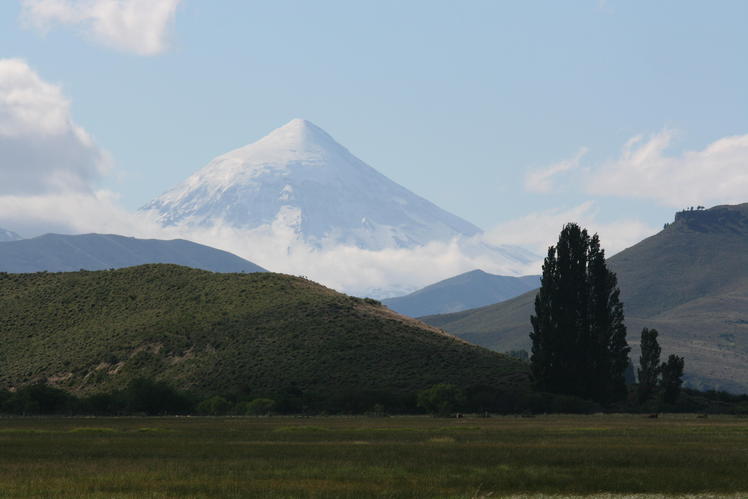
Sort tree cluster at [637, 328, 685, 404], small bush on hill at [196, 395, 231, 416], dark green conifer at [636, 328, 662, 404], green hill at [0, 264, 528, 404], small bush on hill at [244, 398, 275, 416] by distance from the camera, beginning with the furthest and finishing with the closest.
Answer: green hill at [0, 264, 528, 404] → dark green conifer at [636, 328, 662, 404] → tree cluster at [637, 328, 685, 404] → small bush on hill at [244, 398, 275, 416] → small bush on hill at [196, 395, 231, 416]

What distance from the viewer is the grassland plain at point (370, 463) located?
3450 cm

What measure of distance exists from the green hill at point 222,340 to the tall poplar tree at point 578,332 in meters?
11.9

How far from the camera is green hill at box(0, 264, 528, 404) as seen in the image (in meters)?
128

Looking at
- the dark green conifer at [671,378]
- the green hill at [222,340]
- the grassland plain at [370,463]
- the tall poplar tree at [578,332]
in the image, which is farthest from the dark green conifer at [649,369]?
the grassland plain at [370,463]

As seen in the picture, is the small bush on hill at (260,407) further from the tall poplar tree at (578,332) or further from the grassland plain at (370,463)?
the grassland plain at (370,463)

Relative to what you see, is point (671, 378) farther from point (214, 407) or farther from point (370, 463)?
point (370, 463)

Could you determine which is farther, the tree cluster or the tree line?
the tree cluster

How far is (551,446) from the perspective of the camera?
53312mm

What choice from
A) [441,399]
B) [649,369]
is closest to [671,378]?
[649,369]

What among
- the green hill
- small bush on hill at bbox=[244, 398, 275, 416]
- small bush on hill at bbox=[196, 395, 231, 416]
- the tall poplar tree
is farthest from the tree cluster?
small bush on hill at bbox=[196, 395, 231, 416]

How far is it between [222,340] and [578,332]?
176 ft

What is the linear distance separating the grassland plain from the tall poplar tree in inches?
1447

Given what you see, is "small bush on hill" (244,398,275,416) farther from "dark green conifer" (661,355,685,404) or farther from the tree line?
"dark green conifer" (661,355,685,404)

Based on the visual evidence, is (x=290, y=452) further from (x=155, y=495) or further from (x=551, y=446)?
(x=155, y=495)
